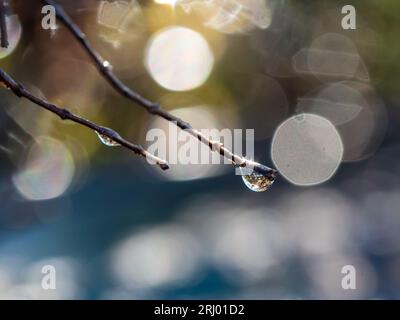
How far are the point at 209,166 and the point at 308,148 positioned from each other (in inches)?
28.1

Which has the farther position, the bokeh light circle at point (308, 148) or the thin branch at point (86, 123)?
the bokeh light circle at point (308, 148)

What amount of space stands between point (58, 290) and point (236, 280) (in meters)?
0.79

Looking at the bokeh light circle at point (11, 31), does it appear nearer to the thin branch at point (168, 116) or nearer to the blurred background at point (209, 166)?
the blurred background at point (209, 166)

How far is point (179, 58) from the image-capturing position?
13.1 ft

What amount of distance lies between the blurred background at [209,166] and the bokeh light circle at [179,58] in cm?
1

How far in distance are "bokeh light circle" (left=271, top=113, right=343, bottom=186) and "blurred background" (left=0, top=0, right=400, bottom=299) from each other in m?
0.02

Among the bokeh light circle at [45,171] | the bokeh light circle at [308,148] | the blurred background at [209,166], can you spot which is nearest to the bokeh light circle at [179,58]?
the blurred background at [209,166]

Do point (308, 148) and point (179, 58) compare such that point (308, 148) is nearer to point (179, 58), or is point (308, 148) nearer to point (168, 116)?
point (179, 58)

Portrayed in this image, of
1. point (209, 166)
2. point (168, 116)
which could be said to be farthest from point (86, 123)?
point (209, 166)

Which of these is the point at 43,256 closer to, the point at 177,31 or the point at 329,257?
the point at 329,257

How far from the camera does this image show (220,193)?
333cm

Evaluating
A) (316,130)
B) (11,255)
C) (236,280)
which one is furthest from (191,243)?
(316,130)

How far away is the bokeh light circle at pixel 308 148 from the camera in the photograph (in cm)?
372

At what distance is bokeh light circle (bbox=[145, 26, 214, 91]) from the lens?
3.86m
